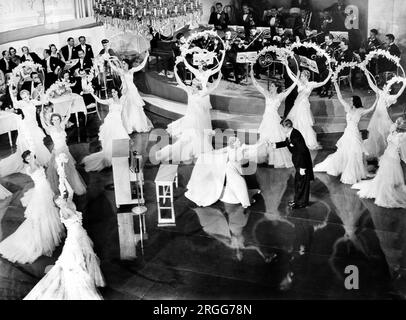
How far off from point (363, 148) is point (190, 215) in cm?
293

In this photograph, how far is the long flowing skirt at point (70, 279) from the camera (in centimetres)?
641

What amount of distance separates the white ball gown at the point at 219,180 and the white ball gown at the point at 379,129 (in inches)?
102

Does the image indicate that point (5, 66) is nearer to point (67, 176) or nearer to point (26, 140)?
point (26, 140)

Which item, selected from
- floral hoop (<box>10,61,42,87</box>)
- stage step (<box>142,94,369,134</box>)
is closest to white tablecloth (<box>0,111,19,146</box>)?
floral hoop (<box>10,61,42,87</box>)

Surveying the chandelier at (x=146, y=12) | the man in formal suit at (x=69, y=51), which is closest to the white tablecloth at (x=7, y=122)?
the man in formal suit at (x=69, y=51)

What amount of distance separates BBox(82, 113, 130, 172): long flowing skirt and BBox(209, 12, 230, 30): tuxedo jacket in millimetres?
4202

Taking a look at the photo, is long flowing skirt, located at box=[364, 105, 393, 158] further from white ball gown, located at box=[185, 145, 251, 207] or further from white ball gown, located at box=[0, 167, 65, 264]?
white ball gown, located at box=[0, 167, 65, 264]

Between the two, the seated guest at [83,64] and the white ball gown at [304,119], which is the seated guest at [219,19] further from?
the white ball gown at [304,119]

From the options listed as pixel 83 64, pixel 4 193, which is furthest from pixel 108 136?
pixel 83 64

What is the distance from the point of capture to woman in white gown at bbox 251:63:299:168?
963 cm
